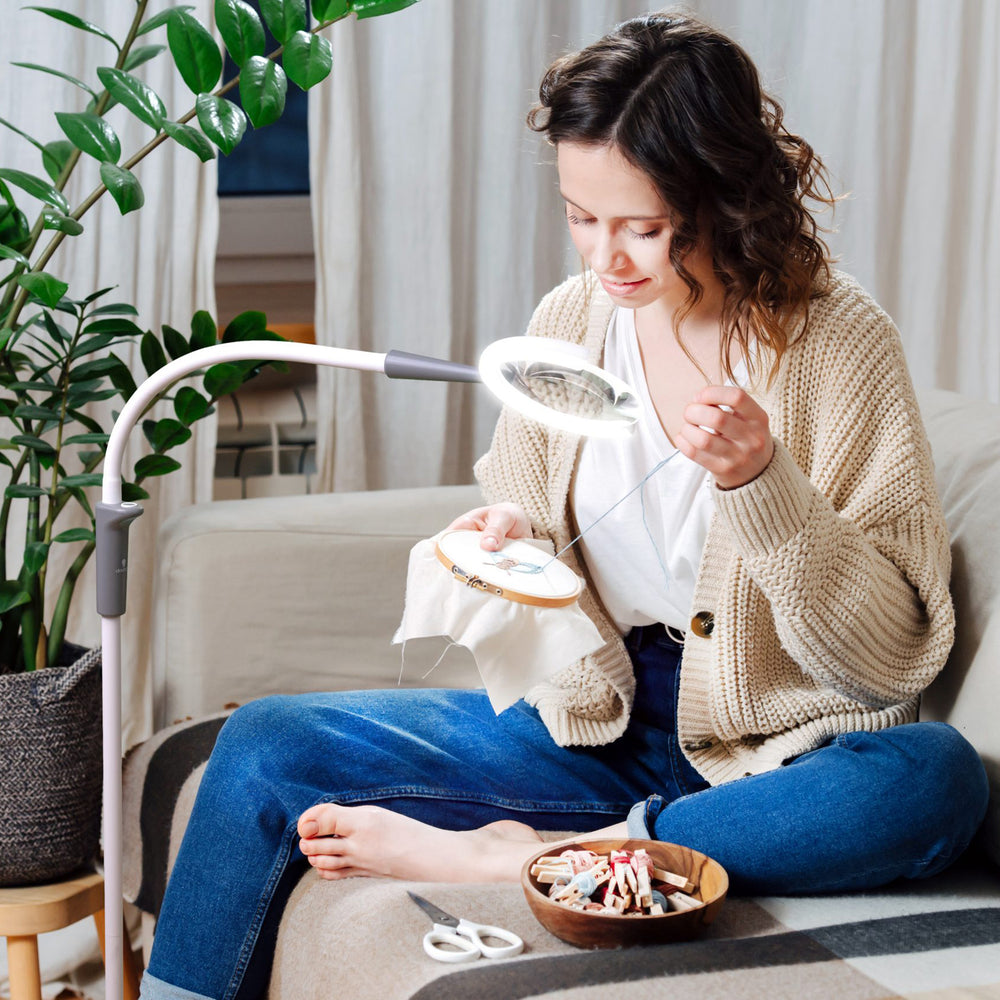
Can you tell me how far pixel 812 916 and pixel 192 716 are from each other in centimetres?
89

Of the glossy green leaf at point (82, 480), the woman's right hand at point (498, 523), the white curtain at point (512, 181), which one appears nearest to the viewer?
the woman's right hand at point (498, 523)

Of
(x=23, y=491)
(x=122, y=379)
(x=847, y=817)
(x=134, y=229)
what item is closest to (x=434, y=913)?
(x=847, y=817)

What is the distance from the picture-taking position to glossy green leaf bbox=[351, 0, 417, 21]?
1.35m

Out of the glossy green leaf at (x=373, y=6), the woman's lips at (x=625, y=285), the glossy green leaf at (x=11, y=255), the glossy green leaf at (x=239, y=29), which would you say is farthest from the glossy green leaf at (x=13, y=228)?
the woman's lips at (x=625, y=285)

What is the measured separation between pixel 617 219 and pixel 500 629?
1.32ft

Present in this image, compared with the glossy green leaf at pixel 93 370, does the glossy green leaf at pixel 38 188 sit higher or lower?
higher

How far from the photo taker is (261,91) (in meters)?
1.33

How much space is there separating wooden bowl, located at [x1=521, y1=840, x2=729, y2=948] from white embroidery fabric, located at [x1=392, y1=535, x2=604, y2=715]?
209 millimetres

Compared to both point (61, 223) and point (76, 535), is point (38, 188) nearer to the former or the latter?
point (61, 223)

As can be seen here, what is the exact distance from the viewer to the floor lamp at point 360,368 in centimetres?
93

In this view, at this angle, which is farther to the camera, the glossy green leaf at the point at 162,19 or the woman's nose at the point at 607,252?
the glossy green leaf at the point at 162,19

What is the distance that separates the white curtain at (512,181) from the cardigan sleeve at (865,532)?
3.04 feet

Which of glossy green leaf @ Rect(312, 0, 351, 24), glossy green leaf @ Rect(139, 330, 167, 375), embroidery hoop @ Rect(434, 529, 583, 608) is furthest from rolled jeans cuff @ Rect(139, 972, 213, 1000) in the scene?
glossy green leaf @ Rect(312, 0, 351, 24)

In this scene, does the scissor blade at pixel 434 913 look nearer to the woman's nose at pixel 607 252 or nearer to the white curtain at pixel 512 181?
the woman's nose at pixel 607 252
